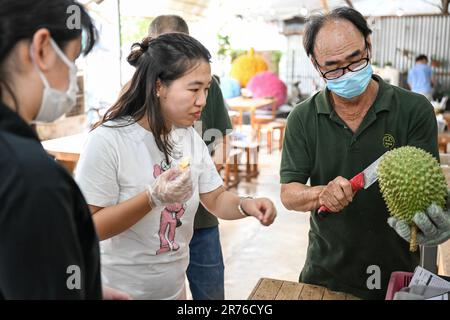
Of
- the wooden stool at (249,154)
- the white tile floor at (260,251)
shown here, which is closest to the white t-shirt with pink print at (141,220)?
the white tile floor at (260,251)

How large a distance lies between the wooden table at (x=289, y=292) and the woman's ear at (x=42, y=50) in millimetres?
983

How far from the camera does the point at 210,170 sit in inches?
71.7

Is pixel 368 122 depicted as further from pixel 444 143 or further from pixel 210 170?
pixel 444 143

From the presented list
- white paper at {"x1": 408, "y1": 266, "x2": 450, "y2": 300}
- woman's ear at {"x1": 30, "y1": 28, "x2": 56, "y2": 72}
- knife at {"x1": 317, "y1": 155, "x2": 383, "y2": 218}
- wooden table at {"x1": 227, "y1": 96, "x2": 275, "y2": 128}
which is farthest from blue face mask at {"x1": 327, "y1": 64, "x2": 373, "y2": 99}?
wooden table at {"x1": 227, "y1": 96, "x2": 275, "y2": 128}

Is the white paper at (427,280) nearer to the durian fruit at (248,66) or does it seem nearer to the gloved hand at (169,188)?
the gloved hand at (169,188)

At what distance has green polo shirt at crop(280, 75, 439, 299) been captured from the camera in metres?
1.86

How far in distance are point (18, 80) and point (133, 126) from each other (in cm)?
70

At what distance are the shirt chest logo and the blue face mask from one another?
19 centimetres

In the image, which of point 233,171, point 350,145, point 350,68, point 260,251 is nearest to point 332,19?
point 350,68

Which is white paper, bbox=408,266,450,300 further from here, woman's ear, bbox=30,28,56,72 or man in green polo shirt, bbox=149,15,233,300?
man in green polo shirt, bbox=149,15,233,300

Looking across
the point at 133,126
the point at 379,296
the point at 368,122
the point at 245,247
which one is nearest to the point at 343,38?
the point at 368,122

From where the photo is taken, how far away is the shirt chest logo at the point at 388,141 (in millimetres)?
1854

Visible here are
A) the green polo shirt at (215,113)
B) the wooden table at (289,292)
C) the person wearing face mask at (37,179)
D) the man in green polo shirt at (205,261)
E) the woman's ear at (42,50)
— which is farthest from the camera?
the green polo shirt at (215,113)

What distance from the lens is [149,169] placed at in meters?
1.60
